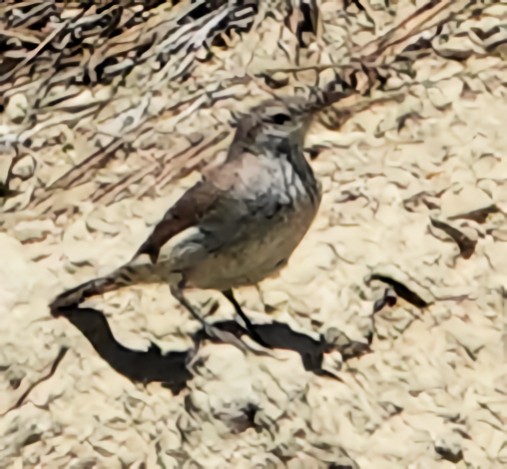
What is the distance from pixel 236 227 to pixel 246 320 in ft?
0.55

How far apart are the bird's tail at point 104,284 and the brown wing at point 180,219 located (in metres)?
0.04

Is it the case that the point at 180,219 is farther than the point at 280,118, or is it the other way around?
the point at 280,118

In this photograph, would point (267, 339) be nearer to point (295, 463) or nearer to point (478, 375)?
point (295, 463)

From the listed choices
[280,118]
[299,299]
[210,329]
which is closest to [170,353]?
[210,329]

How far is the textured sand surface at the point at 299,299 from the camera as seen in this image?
121cm

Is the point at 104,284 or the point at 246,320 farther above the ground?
the point at 104,284

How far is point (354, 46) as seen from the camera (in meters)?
1.65

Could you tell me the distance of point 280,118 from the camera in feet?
4.47

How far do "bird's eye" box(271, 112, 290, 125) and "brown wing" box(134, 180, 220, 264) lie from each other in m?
0.18

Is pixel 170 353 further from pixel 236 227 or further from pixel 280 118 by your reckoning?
pixel 280 118

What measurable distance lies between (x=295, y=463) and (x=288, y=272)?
304 millimetres

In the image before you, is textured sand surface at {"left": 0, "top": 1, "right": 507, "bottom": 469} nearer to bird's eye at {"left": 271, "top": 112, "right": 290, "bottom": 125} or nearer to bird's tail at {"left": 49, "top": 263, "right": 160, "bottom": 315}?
bird's tail at {"left": 49, "top": 263, "right": 160, "bottom": 315}

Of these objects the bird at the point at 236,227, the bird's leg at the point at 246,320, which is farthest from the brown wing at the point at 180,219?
the bird's leg at the point at 246,320

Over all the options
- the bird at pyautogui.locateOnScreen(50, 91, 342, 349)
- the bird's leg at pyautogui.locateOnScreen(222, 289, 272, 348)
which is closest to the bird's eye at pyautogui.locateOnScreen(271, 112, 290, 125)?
the bird at pyautogui.locateOnScreen(50, 91, 342, 349)
